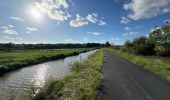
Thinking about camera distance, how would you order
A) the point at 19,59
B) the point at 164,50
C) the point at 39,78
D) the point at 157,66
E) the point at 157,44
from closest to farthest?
the point at 39,78
the point at 157,66
the point at 19,59
the point at 164,50
the point at 157,44

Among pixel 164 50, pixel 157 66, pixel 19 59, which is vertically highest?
pixel 164 50

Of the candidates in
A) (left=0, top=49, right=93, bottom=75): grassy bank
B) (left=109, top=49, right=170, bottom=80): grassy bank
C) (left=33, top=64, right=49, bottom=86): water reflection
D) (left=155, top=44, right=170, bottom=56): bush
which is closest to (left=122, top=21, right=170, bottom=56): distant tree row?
(left=155, top=44, right=170, bottom=56): bush

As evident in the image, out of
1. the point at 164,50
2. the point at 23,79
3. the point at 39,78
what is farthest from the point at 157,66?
the point at 164,50

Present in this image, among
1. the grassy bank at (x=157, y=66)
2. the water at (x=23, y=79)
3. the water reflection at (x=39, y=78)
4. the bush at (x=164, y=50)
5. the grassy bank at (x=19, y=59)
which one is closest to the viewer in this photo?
the water at (x=23, y=79)

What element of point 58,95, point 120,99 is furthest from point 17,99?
point 120,99

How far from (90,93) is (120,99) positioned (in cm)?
166

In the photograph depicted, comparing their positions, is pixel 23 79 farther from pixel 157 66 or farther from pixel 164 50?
pixel 164 50

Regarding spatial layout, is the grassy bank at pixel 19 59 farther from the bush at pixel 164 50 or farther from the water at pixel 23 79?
the bush at pixel 164 50

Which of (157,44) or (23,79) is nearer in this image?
(23,79)

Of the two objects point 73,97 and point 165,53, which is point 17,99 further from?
point 165,53

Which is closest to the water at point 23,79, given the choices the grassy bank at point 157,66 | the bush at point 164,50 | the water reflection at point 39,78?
the water reflection at point 39,78

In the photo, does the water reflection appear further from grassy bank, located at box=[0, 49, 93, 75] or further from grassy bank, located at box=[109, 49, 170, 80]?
grassy bank, located at box=[109, 49, 170, 80]

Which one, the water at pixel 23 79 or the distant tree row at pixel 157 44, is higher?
the distant tree row at pixel 157 44

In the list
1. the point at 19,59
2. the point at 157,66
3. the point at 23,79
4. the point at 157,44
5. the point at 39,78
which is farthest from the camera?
the point at 157,44
